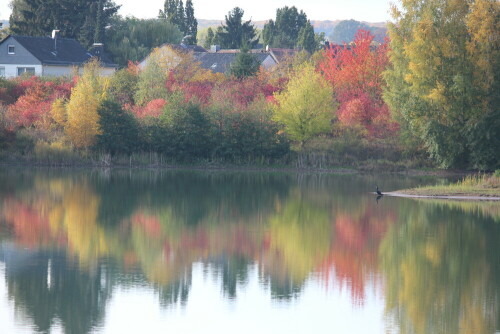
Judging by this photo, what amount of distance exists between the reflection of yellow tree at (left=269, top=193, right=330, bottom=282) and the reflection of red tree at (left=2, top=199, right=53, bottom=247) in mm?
6449

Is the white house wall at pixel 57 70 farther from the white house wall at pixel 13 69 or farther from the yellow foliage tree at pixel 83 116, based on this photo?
the yellow foliage tree at pixel 83 116

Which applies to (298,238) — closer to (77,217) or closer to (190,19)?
(77,217)

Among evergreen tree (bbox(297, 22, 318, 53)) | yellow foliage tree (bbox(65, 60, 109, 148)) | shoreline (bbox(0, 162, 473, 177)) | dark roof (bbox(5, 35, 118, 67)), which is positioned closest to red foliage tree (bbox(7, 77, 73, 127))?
yellow foliage tree (bbox(65, 60, 109, 148))

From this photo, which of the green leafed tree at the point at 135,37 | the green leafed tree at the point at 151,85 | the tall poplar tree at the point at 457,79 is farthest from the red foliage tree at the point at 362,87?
the green leafed tree at the point at 135,37

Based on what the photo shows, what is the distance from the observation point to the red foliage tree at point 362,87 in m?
53.9

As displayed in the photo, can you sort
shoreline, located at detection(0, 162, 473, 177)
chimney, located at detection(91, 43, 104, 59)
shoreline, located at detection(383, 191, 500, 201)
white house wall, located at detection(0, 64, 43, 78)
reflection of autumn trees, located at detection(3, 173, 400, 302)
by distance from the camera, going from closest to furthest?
1. reflection of autumn trees, located at detection(3, 173, 400, 302)
2. shoreline, located at detection(383, 191, 500, 201)
3. shoreline, located at detection(0, 162, 473, 177)
4. white house wall, located at detection(0, 64, 43, 78)
5. chimney, located at detection(91, 43, 104, 59)

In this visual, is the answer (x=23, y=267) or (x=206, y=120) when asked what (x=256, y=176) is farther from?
(x=23, y=267)

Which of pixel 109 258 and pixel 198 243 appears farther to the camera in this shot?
pixel 198 243

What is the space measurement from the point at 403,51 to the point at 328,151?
7587 millimetres

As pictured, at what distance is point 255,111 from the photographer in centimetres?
5181

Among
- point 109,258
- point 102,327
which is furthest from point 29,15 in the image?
point 102,327

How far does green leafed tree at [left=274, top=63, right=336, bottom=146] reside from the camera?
52.5m

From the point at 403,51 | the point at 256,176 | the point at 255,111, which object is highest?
the point at 403,51

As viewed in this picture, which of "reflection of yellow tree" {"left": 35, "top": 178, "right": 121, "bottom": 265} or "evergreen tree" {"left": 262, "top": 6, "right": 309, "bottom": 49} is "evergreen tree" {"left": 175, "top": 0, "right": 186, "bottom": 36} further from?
"reflection of yellow tree" {"left": 35, "top": 178, "right": 121, "bottom": 265}
